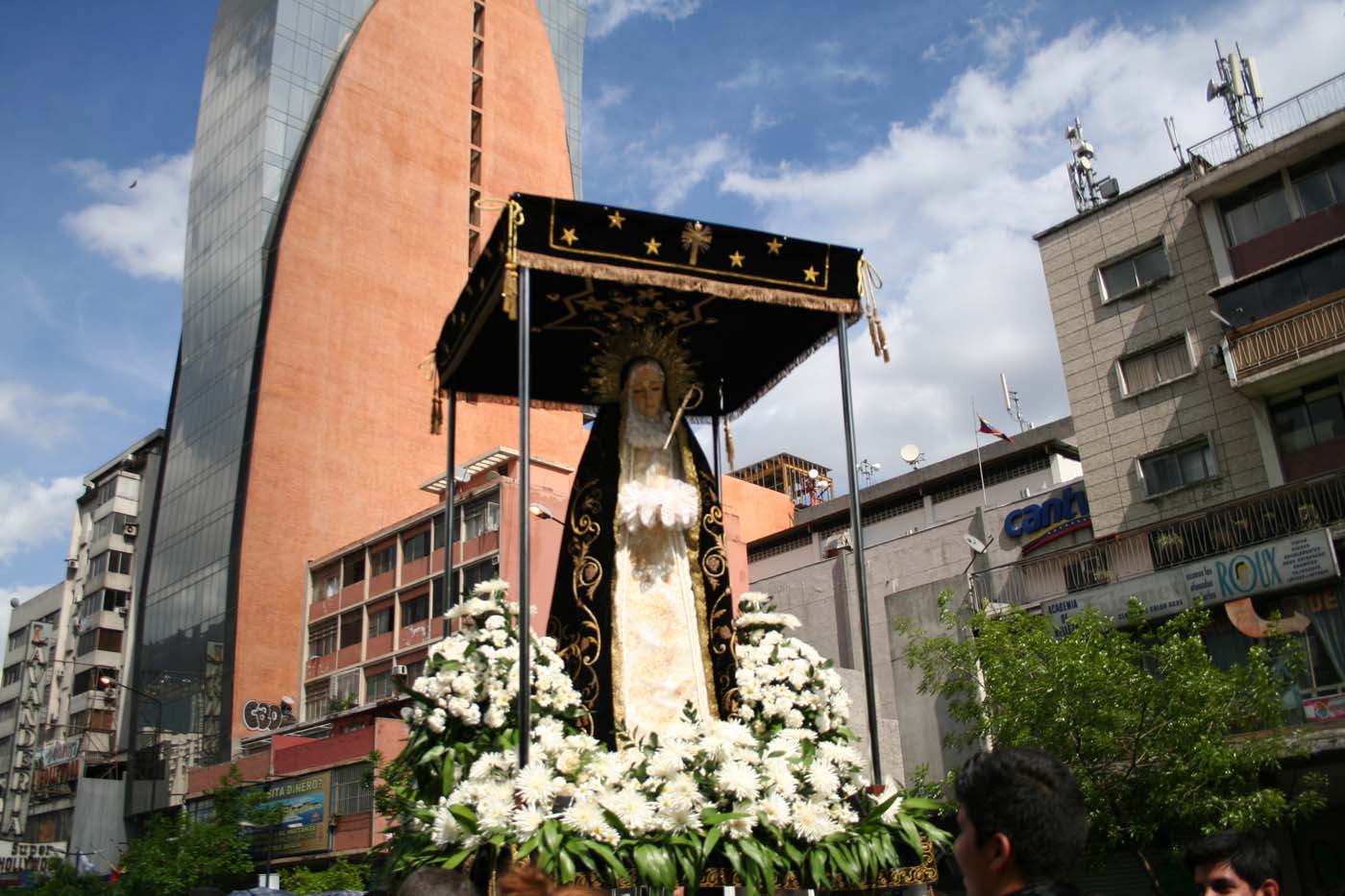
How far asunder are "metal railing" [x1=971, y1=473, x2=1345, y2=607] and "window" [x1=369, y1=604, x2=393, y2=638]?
2715 centimetres

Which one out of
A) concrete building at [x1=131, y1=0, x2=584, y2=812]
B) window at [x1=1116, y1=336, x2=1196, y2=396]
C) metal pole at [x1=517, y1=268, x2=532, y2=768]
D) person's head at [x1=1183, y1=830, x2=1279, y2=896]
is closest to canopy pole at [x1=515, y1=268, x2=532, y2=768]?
metal pole at [x1=517, y1=268, x2=532, y2=768]

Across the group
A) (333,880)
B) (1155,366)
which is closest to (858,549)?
(1155,366)

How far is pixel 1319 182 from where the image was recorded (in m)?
22.1

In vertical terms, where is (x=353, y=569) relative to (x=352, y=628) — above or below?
above

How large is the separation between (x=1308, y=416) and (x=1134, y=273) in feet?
16.4

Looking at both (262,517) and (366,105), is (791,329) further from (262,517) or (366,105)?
(366,105)

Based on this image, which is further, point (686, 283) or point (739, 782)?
point (686, 283)

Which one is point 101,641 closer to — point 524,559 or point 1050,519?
point 1050,519

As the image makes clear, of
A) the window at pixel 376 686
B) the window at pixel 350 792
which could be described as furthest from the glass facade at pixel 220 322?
the window at pixel 350 792

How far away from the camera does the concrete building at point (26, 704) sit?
62719 millimetres

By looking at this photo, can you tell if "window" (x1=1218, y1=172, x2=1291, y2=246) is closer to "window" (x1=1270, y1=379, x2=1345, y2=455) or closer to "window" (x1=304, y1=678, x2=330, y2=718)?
"window" (x1=1270, y1=379, x2=1345, y2=455)

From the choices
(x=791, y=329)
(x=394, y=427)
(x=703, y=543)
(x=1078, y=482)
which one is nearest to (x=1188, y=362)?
(x=1078, y=482)

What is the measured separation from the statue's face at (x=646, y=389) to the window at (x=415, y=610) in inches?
1387

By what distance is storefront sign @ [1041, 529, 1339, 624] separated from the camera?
19.1 metres
